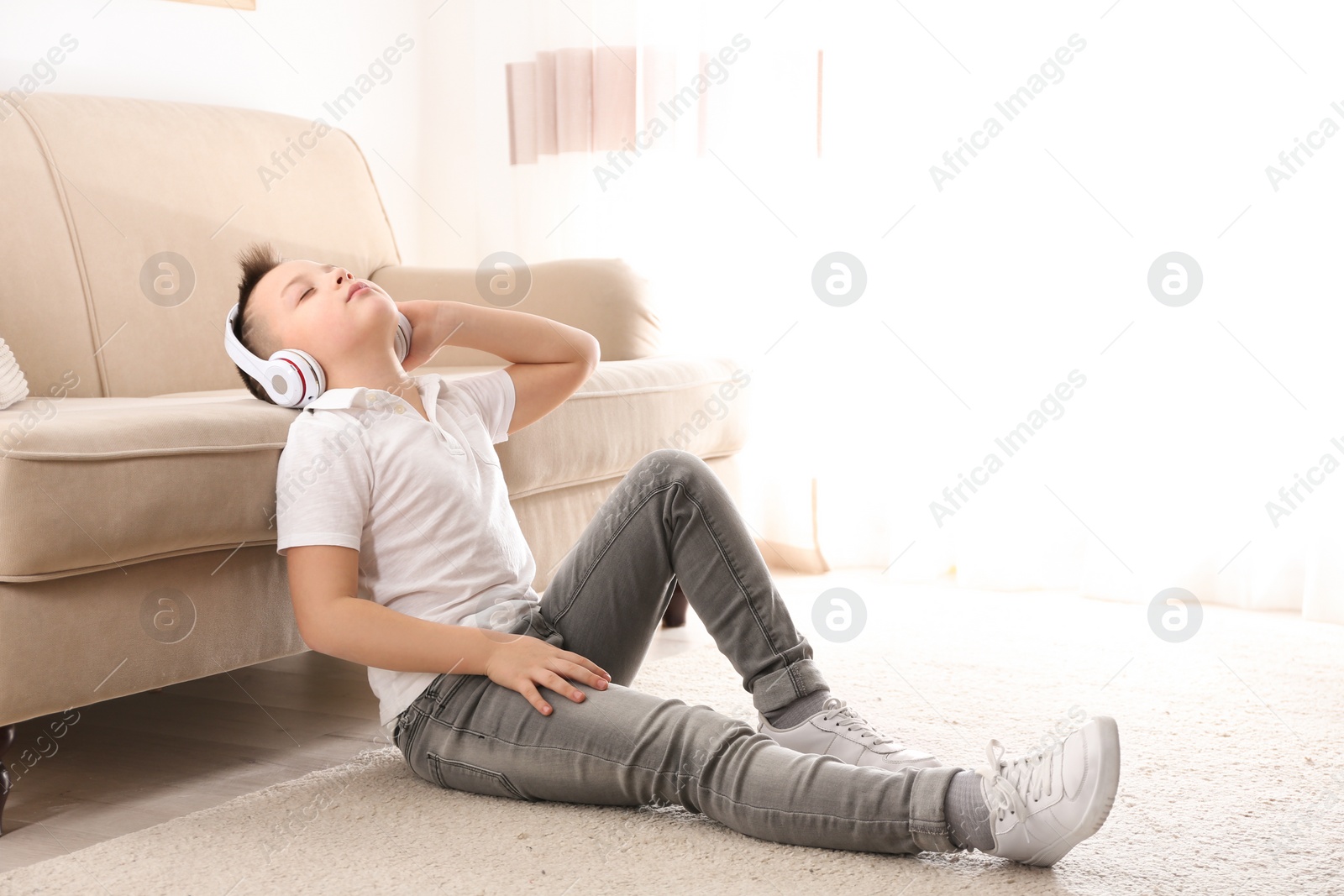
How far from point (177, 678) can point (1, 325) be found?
32.8 inches

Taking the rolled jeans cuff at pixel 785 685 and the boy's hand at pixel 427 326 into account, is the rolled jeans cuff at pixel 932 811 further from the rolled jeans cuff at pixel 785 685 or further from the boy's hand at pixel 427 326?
the boy's hand at pixel 427 326

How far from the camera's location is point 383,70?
308 cm

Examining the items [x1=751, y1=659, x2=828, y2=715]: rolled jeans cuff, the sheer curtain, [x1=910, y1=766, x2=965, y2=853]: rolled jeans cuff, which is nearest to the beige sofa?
the sheer curtain

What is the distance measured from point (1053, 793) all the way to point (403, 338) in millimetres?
861

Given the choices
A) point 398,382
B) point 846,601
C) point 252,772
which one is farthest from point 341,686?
point 846,601

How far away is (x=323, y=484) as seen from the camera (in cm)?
118

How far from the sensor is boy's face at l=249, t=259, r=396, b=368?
4.10 feet

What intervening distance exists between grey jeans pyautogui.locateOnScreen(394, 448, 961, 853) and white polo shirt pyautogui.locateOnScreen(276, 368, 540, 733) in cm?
5

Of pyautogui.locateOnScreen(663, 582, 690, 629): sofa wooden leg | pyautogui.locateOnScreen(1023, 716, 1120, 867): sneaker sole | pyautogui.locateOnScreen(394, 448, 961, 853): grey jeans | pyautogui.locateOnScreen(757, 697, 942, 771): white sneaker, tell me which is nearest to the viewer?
pyautogui.locateOnScreen(1023, 716, 1120, 867): sneaker sole

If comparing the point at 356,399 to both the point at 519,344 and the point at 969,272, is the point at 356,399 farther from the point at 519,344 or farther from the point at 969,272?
the point at 969,272

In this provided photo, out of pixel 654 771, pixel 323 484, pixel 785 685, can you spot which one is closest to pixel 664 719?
pixel 654 771

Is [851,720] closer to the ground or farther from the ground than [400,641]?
farther from the ground

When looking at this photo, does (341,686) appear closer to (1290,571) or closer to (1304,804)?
(1304,804)

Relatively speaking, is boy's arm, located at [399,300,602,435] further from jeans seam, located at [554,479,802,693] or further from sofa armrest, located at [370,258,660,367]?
sofa armrest, located at [370,258,660,367]
